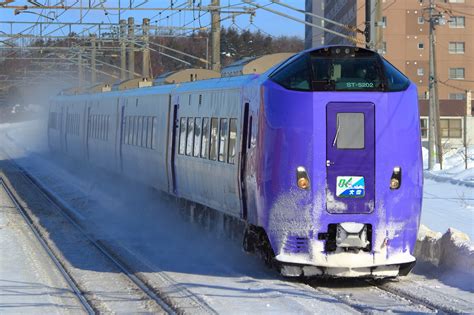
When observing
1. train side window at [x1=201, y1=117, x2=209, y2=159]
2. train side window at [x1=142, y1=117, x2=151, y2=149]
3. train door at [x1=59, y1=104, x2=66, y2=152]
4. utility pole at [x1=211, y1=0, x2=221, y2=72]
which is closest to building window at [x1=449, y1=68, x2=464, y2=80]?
train door at [x1=59, y1=104, x2=66, y2=152]

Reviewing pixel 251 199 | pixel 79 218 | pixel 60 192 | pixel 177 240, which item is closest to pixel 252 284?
pixel 251 199

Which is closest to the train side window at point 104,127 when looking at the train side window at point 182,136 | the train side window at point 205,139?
the train side window at point 182,136

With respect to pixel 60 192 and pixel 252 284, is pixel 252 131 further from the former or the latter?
pixel 60 192

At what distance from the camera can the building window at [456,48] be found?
71688 millimetres

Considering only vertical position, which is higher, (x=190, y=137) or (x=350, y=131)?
(x=350, y=131)

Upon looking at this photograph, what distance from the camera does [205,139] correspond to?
1537cm

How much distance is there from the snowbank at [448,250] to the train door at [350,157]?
5.56ft

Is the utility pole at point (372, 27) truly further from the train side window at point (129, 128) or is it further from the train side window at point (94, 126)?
the train side window at point (94, 126)

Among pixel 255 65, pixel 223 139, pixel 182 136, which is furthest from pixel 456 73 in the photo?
pixel 223 139

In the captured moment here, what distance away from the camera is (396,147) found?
38.4ft

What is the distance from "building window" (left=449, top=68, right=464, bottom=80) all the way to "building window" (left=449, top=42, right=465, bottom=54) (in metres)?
1.36

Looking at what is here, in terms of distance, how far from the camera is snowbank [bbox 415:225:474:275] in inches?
483

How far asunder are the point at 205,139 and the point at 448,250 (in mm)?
4594

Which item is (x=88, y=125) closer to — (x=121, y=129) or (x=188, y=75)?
(x=121, y=129)
